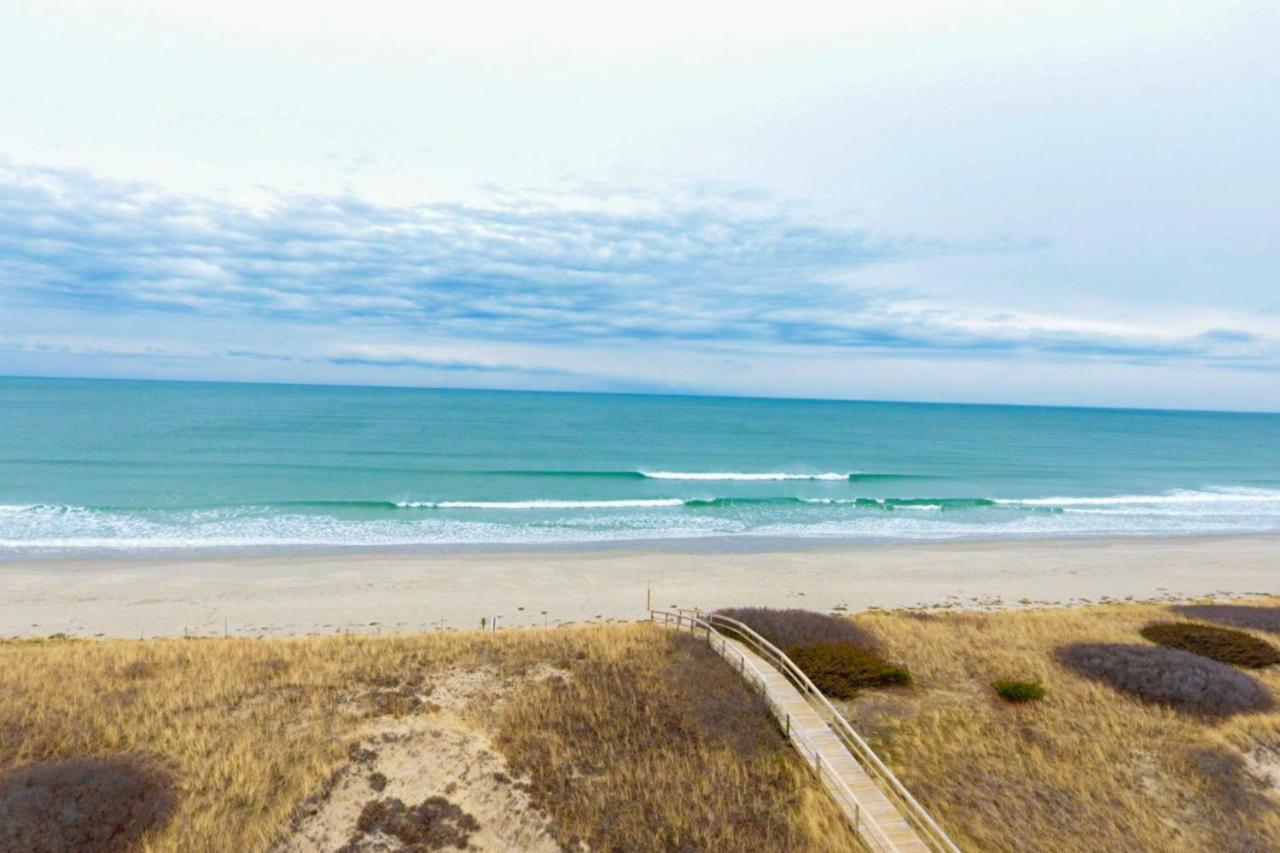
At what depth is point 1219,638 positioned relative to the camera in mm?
22766

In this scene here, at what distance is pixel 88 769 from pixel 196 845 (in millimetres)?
3456

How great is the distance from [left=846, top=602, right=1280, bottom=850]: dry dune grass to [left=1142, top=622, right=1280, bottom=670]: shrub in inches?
24.4

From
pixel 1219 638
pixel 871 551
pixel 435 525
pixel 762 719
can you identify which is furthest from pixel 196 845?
pixel 871 551

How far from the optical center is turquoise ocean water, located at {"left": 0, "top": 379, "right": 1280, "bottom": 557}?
4294 cm

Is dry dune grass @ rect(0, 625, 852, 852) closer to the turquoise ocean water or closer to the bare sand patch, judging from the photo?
the bare sand patch

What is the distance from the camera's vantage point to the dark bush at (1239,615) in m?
25.5

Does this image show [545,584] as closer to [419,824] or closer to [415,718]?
[415,718]

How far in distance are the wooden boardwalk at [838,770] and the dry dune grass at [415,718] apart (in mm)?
432

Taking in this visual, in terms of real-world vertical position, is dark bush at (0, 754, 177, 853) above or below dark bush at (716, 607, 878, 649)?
below

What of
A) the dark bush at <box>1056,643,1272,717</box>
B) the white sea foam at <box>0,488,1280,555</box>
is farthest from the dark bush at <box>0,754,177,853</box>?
the white sea foam at <box>0,488,1280,555</box>

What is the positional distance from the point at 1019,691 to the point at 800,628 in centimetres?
664

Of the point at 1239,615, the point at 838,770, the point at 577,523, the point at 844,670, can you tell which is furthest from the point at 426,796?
the point at 577,523

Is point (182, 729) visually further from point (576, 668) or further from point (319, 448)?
point (319, 448)

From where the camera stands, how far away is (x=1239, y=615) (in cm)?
2656
